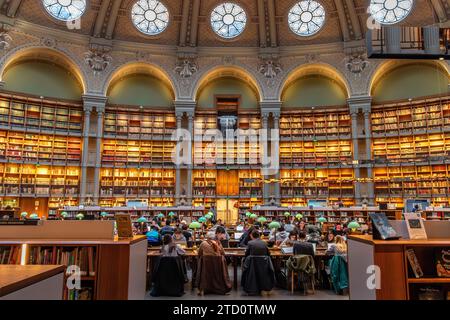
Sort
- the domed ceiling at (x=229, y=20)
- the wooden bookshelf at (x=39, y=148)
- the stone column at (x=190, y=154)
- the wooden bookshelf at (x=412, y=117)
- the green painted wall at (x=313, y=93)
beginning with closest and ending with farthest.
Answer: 1. the wooden bookshelf at (x=39, y=148)
2. the wooden bookshelf at (x=412, y=117)
3. the domed ceiling at (x=229, y=20)
4. the stone column at (x=190, y=154)
5. the green painted wall at (x=313, y=93)

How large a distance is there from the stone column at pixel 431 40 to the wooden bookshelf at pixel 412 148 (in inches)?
324

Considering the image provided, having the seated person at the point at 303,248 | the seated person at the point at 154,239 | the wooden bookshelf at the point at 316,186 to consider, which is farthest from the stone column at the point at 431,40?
the wooden bookshelf at the point at 316,186

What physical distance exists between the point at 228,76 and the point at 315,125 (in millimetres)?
6125

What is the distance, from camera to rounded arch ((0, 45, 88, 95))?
16875mm

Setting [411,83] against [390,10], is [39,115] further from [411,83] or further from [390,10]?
[411,83]

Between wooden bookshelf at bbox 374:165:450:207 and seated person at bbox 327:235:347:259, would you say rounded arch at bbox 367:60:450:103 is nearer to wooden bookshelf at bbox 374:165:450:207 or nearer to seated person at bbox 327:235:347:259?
wooden bookshelf at bbox 374:165:450:207

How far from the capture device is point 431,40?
10.0 m

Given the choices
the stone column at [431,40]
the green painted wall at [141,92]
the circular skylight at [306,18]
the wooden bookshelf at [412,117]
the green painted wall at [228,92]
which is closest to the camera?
the stone column at [431,40]

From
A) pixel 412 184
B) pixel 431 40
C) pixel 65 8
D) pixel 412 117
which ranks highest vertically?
pixel 65 8

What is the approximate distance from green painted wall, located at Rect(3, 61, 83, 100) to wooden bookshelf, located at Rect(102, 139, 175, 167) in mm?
3425

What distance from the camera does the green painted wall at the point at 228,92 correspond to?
68.7 feet

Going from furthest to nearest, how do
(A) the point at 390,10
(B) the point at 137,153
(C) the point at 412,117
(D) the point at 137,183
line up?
(B) the point at 137,153 < (D) the point at 137,183 < (A) the point at 390,10 < (C) the point at 412,117

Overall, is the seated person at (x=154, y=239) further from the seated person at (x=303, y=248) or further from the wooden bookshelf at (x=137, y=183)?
the wooden bookshelf at (x=137, y=183)

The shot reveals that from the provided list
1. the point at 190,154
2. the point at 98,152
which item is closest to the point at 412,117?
the point at 190,154
